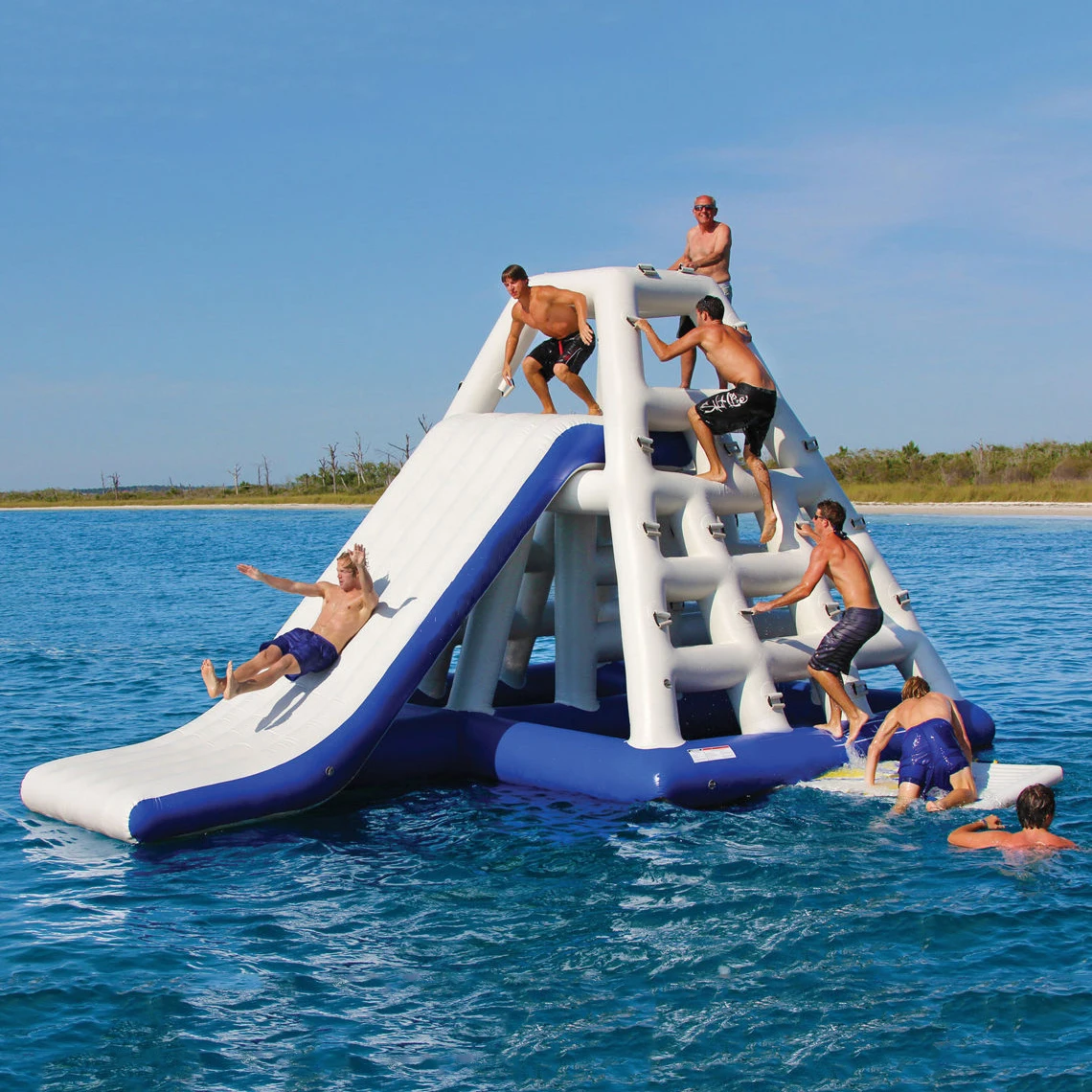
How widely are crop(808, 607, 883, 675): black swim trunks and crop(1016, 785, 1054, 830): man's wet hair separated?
1865mm

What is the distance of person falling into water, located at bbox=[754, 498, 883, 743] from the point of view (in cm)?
964

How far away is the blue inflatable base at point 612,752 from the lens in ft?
29.5

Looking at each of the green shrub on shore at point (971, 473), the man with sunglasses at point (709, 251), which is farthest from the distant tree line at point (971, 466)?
the man with sunglasses at point (709, 251)

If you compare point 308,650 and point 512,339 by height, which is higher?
point 512,339

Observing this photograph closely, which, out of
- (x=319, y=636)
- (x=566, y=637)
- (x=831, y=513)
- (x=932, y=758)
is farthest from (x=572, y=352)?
(x=932, y=758)

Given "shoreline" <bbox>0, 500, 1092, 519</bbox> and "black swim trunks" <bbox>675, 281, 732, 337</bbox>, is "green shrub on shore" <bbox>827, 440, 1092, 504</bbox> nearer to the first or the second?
"shoreline" <bbox>0, 500, 1092, 519</bbox>

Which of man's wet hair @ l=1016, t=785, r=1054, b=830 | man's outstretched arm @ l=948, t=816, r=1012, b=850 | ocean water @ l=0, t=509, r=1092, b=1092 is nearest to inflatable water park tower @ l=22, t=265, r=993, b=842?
ocean water @ l=0, t=509, r=1092, b=1092

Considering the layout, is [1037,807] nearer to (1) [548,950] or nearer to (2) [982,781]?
(2) [982,781]

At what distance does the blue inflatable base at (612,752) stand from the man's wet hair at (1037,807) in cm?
162

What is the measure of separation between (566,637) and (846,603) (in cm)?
239

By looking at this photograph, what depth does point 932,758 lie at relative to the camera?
29.1 ft

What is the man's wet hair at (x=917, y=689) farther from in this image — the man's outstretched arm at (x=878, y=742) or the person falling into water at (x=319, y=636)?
the person falling into water at (x=319, y=636)

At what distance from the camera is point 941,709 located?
912 centimetres

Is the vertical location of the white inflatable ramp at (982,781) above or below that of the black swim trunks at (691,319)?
below
